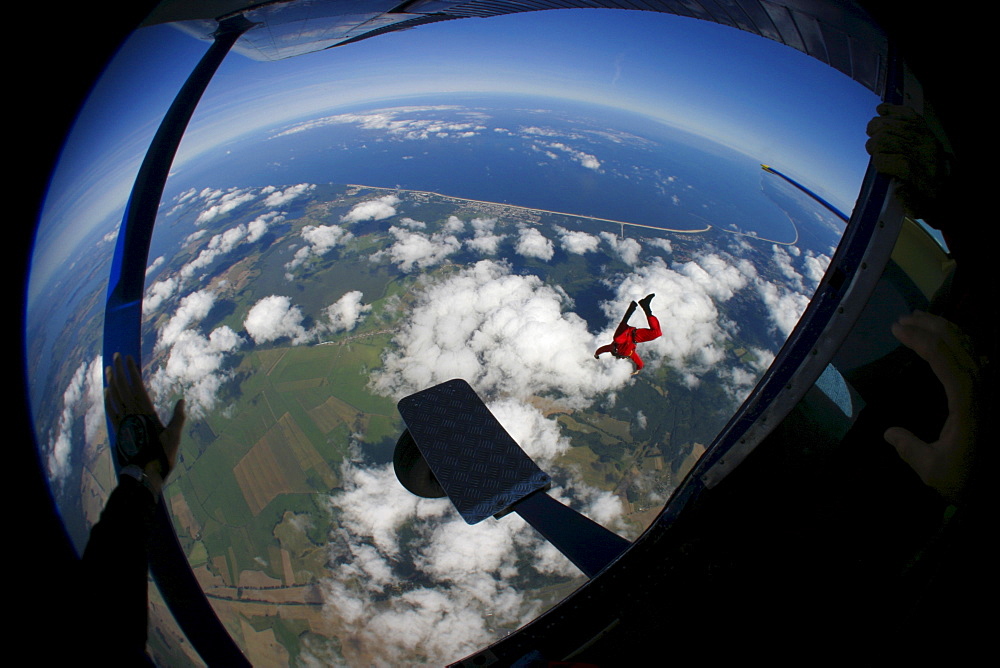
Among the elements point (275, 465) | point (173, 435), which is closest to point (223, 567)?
point (275, 465)

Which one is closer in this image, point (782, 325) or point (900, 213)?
point (900, 213)

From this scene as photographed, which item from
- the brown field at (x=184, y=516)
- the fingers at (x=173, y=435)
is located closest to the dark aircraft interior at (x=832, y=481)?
the fingers at (x=173, y=435)

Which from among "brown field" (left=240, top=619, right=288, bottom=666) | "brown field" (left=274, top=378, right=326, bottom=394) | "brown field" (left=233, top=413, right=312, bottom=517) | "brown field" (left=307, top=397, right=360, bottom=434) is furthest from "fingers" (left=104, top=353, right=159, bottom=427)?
"brown field" (left=274, top=378, right=326, bottom=394)

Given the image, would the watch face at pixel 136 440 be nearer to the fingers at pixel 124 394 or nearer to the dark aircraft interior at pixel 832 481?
the fingers at pixel 124 394

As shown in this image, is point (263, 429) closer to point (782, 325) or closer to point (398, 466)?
point (398, 466)

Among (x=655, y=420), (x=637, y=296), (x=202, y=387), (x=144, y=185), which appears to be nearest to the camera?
(x=144, y=185)

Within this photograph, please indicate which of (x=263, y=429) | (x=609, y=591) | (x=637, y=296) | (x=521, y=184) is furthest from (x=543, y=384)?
(x=521, y=184)

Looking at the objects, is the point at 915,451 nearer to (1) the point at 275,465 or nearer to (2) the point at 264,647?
(2) the point at 264,647

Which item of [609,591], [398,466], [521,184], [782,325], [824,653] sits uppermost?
[824,653]
